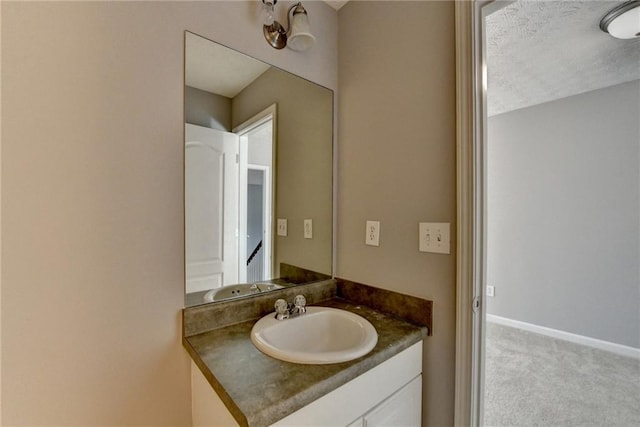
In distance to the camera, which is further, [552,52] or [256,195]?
[552,52]

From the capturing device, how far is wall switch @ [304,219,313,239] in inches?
57.5

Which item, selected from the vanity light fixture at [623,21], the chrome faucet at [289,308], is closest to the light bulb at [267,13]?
the chrome faucet at [289,308]

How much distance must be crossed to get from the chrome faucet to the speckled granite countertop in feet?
0.42

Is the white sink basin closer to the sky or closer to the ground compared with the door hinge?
closer to the ground

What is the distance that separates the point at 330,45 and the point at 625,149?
9.26 ft

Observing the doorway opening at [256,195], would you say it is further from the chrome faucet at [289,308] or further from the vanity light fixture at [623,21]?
the vanity light fixture at [623,21]

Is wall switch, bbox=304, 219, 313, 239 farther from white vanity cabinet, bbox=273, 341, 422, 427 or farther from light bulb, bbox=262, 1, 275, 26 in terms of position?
light bulb, bbox=262, 1, 275, 26

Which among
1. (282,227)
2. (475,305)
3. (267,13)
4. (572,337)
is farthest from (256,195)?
(572,337)

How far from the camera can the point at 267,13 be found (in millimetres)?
1167

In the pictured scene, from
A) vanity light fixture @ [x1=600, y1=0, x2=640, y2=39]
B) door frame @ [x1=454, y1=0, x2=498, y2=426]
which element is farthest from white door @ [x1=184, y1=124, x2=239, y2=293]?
vanity light fixture @ [x1=600, y1=0, x2=640, y2=39]

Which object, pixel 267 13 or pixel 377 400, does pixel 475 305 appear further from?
pixel 267 13

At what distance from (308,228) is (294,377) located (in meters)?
0.82

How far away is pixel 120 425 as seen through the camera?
0.87 meters

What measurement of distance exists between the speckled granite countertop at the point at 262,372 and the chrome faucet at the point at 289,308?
13 centimetres
